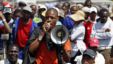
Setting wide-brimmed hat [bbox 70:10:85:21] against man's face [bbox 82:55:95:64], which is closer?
man's face [bbox 82:55:95:64]

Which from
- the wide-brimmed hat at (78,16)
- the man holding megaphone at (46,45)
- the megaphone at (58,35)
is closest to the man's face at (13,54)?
the man holding megaphone at (46,45)

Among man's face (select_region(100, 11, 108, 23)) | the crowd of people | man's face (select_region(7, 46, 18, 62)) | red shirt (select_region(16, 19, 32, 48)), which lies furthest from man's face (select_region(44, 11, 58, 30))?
man's face (select_region(100, 11, 108, 23))

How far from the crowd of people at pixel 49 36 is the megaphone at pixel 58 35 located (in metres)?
0.05

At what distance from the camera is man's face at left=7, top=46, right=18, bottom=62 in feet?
23.9

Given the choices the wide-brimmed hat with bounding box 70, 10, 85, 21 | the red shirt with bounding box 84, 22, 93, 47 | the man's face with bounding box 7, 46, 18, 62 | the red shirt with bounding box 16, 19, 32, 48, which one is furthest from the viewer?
the wide-brimmed hat with bounding box 70, 10, 85, 21

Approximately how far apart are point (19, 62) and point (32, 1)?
18.0ft

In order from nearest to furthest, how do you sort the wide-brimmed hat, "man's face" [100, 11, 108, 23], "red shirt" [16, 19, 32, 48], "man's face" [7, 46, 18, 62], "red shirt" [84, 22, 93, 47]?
"man's face" [7, 46, 18, 62]
"red shirt" [16, 19, 32, 48]
"red shirt" [84, 22, 93, 47]
the wide-brimmed hat
"man's face" [100, 11, 108, 23]

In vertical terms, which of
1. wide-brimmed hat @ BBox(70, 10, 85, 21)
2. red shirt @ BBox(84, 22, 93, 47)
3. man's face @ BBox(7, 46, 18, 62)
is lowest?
red shirt @ BBox(84, 22, 93, 47)

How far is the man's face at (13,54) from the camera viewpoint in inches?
286

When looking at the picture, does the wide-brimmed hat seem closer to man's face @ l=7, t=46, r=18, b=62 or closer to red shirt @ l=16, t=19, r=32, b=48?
red shirt @ l=16, t=19, r=32, b=48

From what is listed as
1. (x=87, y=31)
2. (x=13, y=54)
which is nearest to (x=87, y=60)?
(x=13, y=54)

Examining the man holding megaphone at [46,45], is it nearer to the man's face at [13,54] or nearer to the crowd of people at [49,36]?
the crowd of people at [49,36]

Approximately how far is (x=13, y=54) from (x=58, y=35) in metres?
0.93

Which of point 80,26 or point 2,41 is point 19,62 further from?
point 80,26
